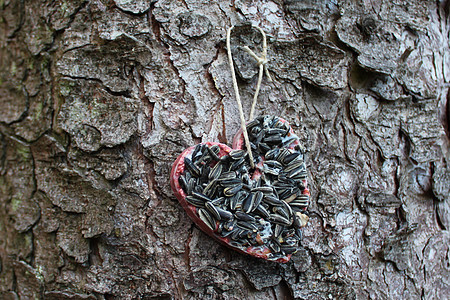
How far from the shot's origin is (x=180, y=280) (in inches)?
46.0

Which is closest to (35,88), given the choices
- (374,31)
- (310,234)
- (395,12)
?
(310,234)

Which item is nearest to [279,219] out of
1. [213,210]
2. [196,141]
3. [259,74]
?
[213,210]

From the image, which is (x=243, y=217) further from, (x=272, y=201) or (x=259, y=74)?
(x=259, y=74)

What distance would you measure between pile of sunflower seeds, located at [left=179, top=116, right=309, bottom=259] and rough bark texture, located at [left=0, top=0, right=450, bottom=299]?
0.09 meters

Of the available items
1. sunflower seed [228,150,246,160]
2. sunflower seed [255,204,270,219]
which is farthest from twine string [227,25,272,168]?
sunflower seed [255,204,270,219]

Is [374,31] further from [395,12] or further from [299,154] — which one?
[299,154]

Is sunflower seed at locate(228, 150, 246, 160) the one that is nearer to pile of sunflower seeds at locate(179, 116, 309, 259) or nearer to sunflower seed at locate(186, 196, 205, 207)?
pile of sunflower seeds at locate(179, 116, 309, 259)

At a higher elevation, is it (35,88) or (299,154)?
(35,88)

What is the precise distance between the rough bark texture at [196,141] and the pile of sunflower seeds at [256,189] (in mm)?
95

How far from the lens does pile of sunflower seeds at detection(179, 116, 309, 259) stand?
3.65 feet

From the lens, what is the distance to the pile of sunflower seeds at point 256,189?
3.65ft

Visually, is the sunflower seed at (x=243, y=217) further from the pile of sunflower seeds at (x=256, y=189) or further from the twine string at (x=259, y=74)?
the twine string at (x=259, y=74)

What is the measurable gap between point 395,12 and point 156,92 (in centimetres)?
99

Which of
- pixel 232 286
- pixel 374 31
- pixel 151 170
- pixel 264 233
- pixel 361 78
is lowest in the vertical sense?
pixel 232 286
